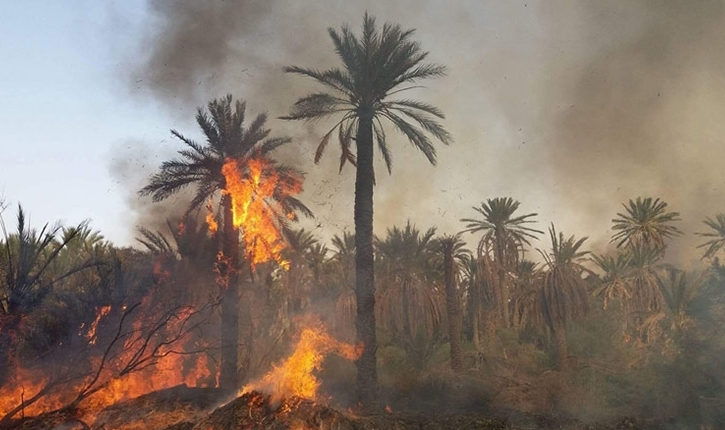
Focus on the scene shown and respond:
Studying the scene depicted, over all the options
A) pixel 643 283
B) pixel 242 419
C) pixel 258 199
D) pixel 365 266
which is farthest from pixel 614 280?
pixel 242 419

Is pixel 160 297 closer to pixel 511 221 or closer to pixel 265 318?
pixel 265 318

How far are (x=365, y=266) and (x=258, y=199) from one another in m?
6.47

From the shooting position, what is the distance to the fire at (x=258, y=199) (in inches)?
855

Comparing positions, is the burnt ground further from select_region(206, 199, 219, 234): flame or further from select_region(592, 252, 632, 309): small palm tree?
select_region(592, 252, 632, 309): small palm tree

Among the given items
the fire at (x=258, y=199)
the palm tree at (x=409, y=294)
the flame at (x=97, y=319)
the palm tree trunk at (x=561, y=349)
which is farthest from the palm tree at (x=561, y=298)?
the flame at (x=97, y=319)

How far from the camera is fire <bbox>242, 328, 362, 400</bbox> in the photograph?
14.1 meters

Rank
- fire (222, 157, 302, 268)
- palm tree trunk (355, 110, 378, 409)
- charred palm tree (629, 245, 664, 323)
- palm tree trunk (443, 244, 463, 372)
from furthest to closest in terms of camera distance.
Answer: charred palm tree (629, 245, 664, 323) → palm tree trunk (443, 244, 463, 372) → fire (222, 157, 302, 268) → palm tree trunk (355, 110, 378, 409)

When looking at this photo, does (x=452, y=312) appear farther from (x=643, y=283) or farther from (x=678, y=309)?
(x=643, y=283)

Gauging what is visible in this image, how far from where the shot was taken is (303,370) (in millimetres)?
17172

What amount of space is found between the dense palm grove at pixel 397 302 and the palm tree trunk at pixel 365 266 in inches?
1.9

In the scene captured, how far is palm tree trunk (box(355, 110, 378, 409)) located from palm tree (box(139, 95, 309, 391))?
15.5ft

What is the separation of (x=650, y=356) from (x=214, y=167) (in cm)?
2088

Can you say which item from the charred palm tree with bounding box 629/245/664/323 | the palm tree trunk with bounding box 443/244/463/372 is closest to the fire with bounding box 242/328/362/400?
the palm tree trunk with bounding box 443/244/463/372

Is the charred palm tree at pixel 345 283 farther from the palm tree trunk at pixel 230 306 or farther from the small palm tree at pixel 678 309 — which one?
the small palm tree at pixel 678 309
